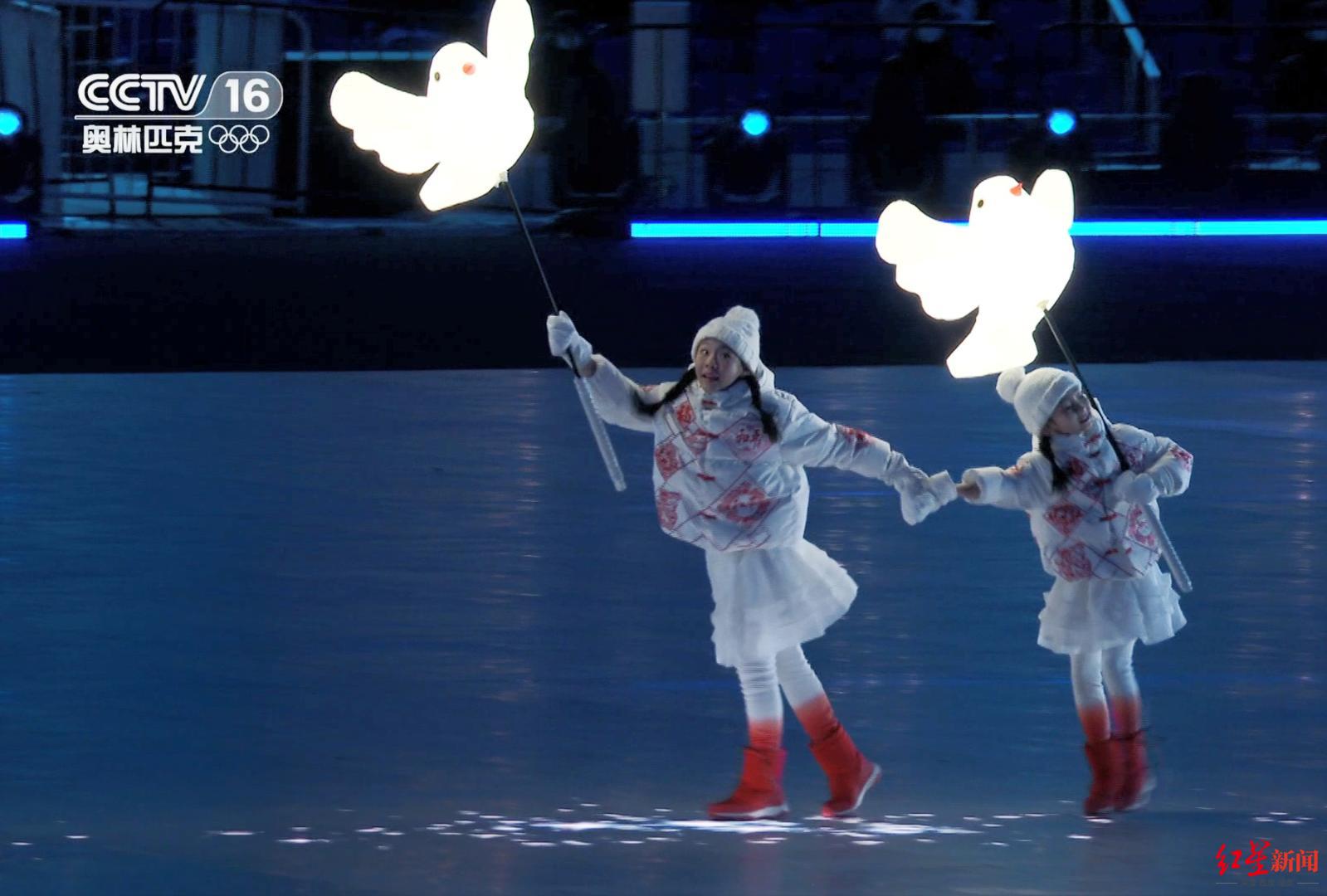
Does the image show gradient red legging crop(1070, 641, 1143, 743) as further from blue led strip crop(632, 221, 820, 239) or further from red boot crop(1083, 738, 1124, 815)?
blue led strip crop(632, 221, 820, 239)

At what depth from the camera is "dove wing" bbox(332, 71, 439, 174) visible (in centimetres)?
477

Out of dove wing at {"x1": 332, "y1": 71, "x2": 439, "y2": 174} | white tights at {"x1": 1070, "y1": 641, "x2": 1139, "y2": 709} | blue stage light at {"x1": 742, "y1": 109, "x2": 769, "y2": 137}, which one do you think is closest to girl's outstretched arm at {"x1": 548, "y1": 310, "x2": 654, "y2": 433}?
dove wing at {"x1": 332, "y1": 71, "x2": 439, "y2": 174}

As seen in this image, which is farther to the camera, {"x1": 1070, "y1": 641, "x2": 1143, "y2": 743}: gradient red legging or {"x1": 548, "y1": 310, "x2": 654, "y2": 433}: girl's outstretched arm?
{"x1": 1070, "y1": 641, "x2": 1143, "y2": 743}: gradient red legging

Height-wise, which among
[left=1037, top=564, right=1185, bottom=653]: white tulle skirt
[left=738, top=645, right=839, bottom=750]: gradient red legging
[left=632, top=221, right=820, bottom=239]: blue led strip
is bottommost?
[left=738, top=645, right=839, bottom=750]: gradient red legging

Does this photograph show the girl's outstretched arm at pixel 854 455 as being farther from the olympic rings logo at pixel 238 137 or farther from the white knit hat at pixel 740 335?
the olympic rings logo at pixel 238 137

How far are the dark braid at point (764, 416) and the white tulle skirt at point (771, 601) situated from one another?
23 cm

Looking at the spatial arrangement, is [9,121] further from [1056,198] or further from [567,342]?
[1056,198]

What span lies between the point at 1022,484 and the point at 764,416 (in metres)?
0.53

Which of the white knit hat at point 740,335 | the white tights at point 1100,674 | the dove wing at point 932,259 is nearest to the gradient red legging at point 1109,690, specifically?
the white tights at point 1100,674

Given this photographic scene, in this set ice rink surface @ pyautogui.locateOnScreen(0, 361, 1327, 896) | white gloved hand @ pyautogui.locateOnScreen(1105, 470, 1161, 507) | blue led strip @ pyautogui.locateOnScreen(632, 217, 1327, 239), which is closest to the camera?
ice rink surface @ pyautogui.locateOnScreen(0, 361, 1327, 896)

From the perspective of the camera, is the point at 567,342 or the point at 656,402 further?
the point at 656,402

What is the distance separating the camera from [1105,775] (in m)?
4.74

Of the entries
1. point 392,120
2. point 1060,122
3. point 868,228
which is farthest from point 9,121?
point 392,120

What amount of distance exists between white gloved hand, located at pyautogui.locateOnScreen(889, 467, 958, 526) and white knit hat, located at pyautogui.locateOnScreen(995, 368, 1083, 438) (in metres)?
0.20
